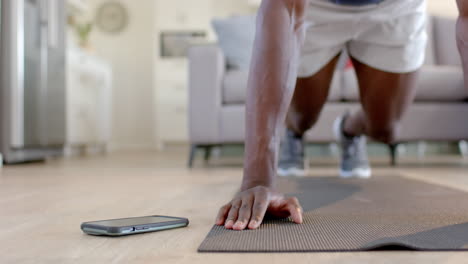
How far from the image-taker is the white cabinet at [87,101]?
450 cm

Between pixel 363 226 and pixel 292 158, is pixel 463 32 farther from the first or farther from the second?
pixel 292 158

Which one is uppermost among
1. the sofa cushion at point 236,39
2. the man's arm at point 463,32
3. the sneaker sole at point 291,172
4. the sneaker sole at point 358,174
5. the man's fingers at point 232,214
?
the sofa cushion at point 236,39

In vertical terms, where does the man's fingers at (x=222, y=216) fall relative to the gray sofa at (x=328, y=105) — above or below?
below

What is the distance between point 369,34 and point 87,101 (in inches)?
155

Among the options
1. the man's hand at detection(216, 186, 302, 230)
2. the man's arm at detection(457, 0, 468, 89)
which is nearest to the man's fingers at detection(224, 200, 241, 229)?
the man's hand at detection(216, 186, 302, 230)

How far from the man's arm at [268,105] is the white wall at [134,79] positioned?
6.14m

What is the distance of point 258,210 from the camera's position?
2.55ft

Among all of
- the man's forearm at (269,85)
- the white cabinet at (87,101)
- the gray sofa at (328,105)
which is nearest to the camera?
the man's forearm at (269,85)

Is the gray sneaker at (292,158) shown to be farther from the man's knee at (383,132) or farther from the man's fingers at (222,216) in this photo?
the man's fingers at (222,216)

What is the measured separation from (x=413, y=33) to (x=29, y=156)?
2.52 meters

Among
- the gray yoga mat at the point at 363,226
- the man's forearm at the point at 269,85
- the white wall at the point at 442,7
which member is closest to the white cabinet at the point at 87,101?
the gray yoga mat at the point at 363,226

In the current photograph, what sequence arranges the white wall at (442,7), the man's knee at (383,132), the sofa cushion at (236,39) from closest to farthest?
1. the man's knee at (383,132)
2. the sofa cushion at (236,39)
3. the white wall at (442,7)

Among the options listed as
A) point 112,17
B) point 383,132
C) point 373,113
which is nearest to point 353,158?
point 383,132

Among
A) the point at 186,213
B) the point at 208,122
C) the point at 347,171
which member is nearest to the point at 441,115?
the point at 347,171
